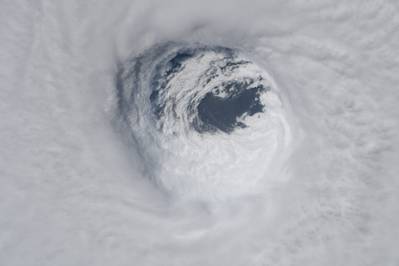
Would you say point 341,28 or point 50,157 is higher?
point 341,28

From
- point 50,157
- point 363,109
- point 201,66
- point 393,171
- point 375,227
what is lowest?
point 375,227

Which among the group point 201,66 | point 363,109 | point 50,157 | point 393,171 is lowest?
point 393,171

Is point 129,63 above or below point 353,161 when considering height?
above

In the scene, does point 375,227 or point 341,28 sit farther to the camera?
point 341,28

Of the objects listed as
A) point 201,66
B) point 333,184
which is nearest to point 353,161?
point 333,184

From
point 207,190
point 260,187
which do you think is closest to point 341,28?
point 260,187

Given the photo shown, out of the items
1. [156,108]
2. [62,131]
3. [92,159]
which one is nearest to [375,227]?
[156,108]

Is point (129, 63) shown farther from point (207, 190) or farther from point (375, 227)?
point (375, 227)

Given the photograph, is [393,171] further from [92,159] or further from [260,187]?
[92,159]
